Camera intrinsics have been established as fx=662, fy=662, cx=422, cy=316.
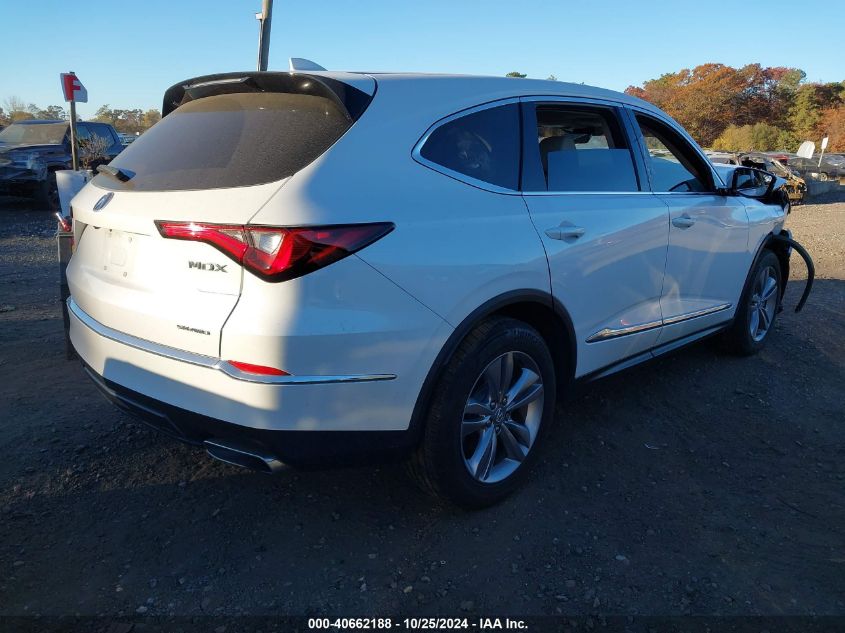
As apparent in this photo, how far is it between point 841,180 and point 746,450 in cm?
2978

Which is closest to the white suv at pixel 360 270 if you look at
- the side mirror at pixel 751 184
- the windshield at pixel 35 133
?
the side mirror at pixel 751 184

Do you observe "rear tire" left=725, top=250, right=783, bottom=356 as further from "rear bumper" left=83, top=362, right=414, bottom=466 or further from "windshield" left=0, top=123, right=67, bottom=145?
"windshield" left=0, top=123, right=67, bottom=145

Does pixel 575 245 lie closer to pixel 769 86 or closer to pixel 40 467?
pixel 40 467

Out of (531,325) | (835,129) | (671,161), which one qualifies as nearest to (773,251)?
(671,161)

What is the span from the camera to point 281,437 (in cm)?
221

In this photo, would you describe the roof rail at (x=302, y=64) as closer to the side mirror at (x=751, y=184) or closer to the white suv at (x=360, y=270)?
the white suv at (x=360, y=270)

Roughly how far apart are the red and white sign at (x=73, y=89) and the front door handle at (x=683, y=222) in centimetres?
934

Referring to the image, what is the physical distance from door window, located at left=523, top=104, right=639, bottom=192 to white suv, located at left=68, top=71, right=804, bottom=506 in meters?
0.02

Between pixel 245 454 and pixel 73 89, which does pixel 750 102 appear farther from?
pixel 245 454

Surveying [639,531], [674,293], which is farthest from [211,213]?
[674,293]

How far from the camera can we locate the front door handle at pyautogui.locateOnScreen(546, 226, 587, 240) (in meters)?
2.90

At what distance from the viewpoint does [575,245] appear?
3.01 metres

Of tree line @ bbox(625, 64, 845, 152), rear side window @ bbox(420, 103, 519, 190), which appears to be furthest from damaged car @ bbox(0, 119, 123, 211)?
tree line @ bbox(625, 64, 845, 152)

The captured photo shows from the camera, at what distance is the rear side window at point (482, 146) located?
262cm
